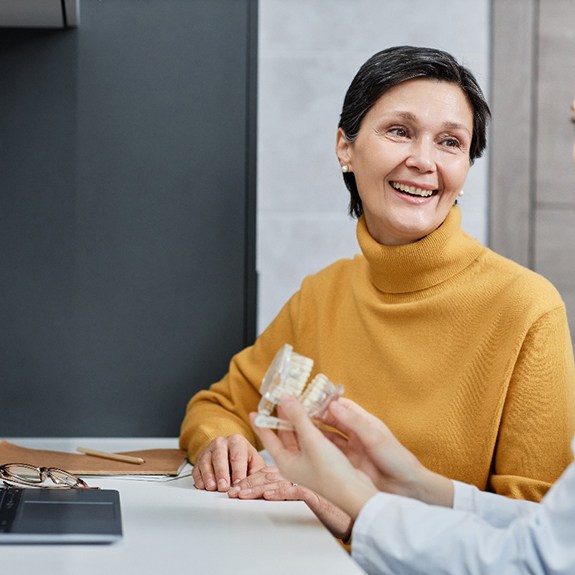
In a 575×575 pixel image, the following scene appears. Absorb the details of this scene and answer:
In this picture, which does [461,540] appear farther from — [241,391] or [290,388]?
[241,391]

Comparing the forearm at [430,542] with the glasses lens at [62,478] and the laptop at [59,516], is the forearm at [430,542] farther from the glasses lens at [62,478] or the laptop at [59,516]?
the glasses lens at [62,478]

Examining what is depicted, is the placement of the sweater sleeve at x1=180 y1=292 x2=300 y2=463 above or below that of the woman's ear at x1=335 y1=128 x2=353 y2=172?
below

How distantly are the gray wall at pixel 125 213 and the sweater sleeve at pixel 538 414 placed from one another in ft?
1.63

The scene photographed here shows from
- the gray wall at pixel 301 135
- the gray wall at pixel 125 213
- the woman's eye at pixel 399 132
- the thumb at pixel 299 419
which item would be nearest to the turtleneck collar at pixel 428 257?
the woman's eye at pixel 399 132

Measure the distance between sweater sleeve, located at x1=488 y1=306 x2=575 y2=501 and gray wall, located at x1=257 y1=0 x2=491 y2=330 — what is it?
0.85 metres

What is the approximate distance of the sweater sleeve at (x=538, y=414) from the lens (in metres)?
1.16

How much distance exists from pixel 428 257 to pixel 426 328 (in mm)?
98

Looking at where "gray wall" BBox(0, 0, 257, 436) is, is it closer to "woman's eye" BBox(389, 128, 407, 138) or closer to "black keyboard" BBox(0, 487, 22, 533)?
"woman's eye" BBox(389, 128, 407, 138)

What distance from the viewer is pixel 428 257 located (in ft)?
4.30

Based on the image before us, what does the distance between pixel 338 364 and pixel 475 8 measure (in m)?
1.03

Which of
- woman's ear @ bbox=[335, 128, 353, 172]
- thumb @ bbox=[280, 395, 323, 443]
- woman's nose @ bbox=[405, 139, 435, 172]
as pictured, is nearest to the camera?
thumb @ bbox=[280, 395, 323, 443]

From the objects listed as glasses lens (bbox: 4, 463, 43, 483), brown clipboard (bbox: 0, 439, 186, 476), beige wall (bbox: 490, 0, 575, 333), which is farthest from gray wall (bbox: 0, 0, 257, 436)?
beige wall (bbox: 490, 0, 575, 333)

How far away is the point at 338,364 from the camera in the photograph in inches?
54.6

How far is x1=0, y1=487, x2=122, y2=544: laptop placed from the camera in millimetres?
773
